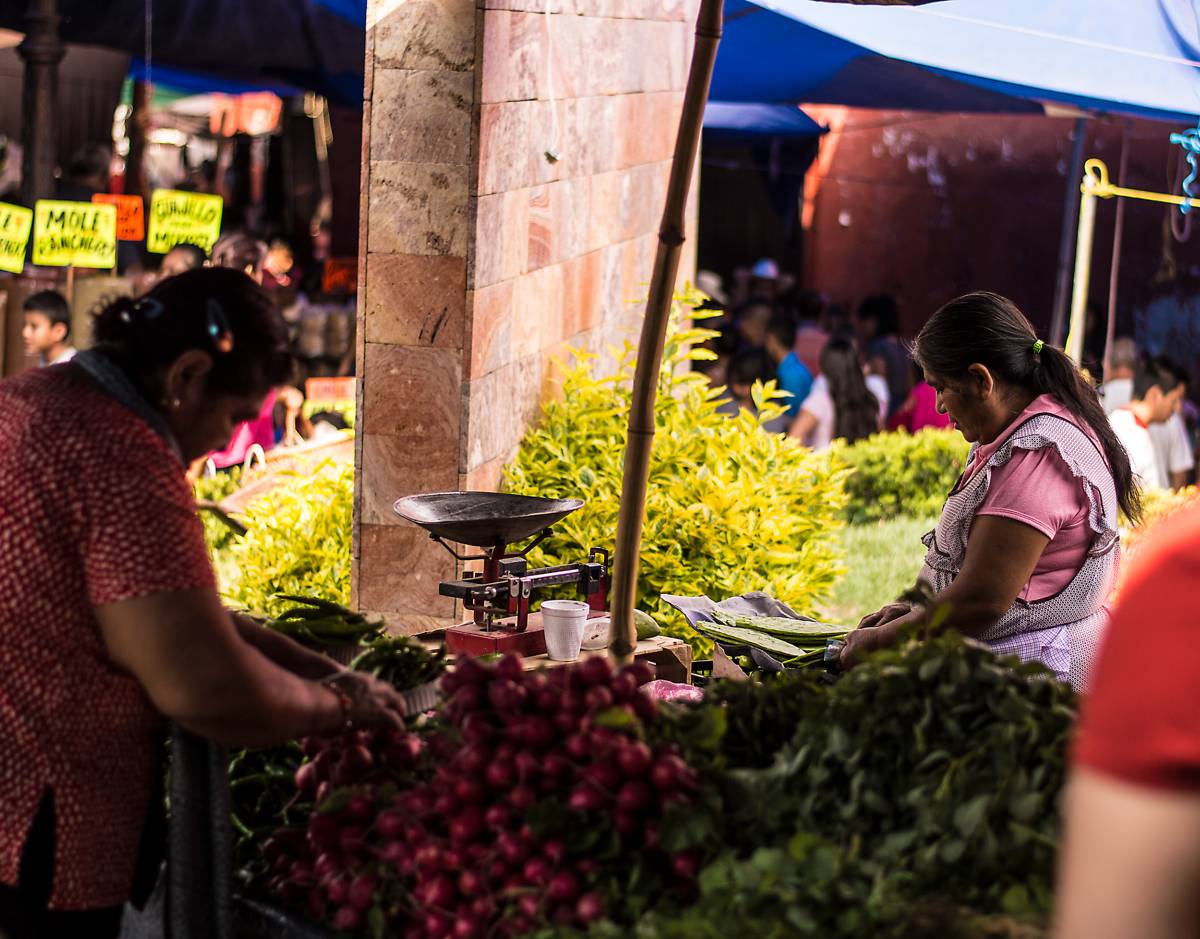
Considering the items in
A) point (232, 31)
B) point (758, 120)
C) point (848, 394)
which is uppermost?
point (232, 31)

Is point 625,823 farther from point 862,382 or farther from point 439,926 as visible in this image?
point 862,382

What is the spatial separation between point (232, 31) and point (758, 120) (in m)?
4.47

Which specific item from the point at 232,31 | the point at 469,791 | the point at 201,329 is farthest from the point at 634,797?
the point at 232,31

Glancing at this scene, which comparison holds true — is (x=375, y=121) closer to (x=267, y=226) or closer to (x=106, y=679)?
(x=106, y=679)

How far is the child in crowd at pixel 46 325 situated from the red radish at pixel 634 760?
19.6ft

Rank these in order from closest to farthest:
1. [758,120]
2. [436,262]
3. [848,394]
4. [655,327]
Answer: [655,327] → [436,262] → [848,394] → [758,120]

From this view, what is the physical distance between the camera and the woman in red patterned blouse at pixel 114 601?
2086 mm

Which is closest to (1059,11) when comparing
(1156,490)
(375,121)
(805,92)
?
(1156,490)

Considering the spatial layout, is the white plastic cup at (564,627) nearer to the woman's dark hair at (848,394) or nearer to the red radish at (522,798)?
the red radish at (522,798)

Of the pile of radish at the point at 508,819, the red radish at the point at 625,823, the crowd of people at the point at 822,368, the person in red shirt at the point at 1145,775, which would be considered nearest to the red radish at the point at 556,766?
the pile of radish at the point at 508,819

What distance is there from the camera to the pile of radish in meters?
2.10

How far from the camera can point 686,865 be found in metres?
2.05

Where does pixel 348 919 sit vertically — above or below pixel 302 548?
above

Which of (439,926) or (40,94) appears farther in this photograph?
(40,94)
